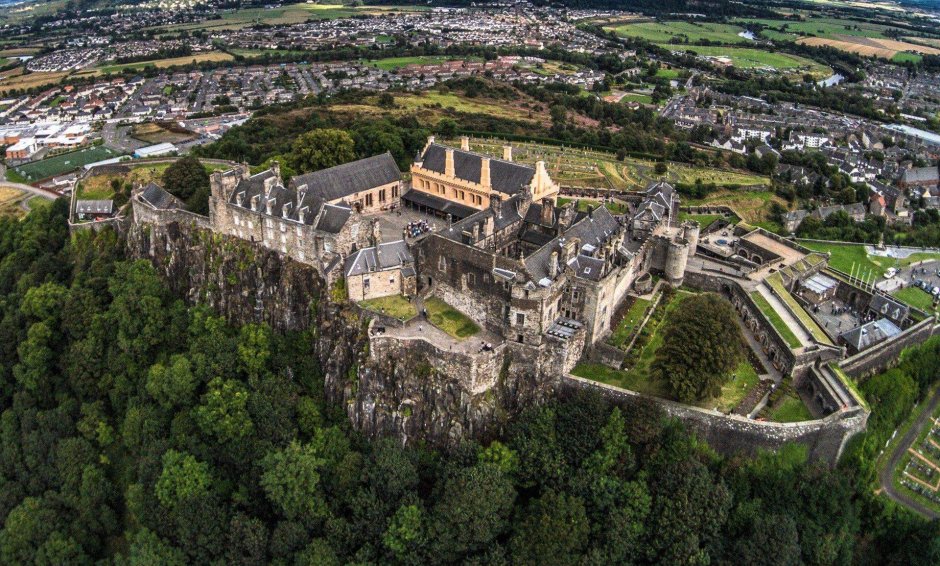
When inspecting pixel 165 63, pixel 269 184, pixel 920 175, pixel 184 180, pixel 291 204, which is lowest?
pixel 165 63

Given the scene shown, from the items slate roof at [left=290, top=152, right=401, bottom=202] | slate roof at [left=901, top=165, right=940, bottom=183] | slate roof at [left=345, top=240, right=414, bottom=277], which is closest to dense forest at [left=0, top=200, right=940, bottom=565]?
slate roof at [left=345, top=240, right=414, bottom=277]

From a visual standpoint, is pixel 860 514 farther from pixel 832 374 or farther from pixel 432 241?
pixel 432 241

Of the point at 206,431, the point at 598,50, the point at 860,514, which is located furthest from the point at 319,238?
the point at 598,50

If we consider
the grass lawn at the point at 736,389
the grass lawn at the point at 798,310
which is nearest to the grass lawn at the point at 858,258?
the grass lawn at the point at 798,310

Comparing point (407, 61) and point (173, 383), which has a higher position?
point (407, 61)

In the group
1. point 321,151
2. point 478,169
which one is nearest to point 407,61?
point 321,151

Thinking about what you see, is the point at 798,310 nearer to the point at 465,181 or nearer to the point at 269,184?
the point at 465,181
